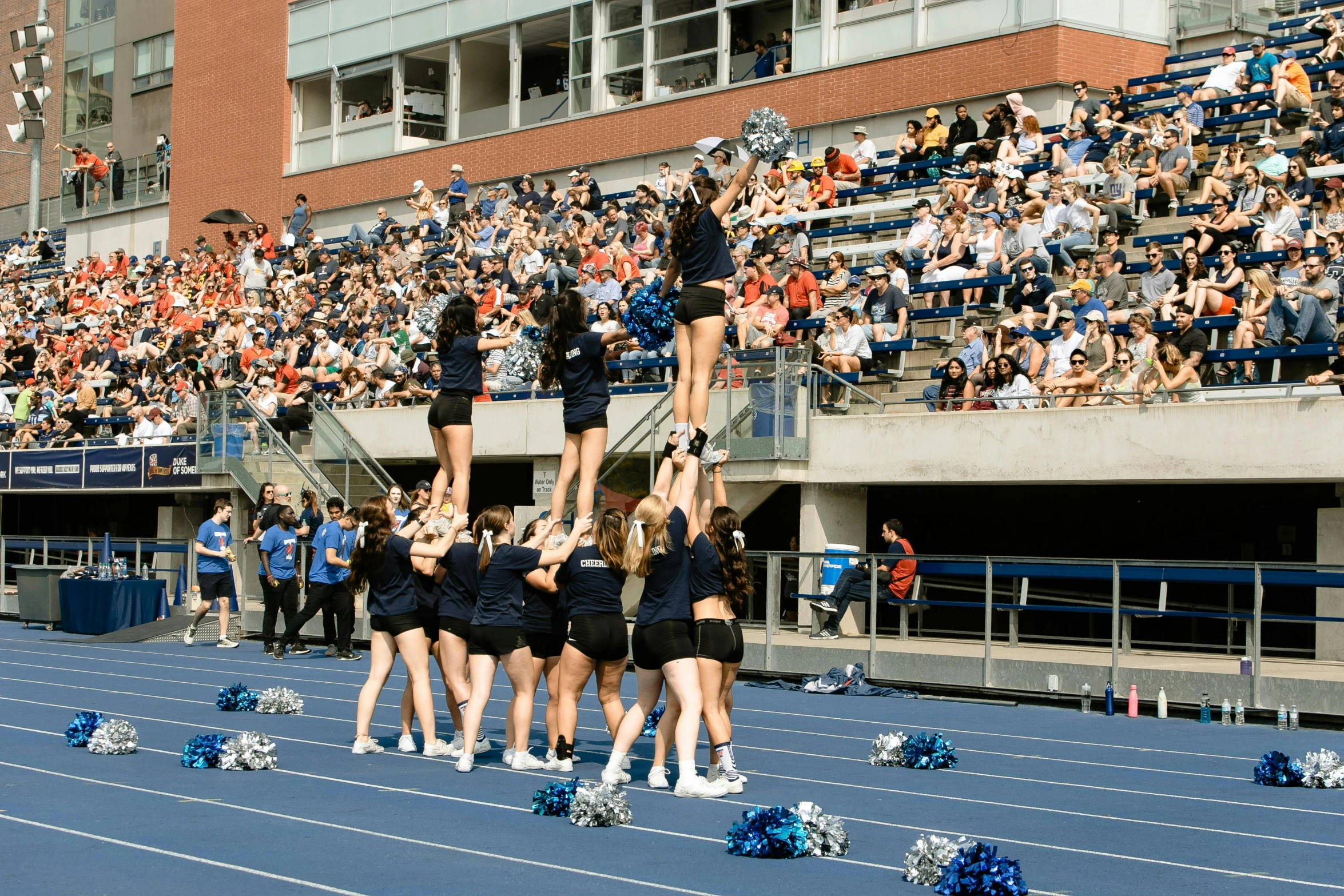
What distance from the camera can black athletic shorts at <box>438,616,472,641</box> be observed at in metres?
11.5

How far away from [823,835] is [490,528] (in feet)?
11.9

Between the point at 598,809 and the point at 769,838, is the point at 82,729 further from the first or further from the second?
the point at 769,838

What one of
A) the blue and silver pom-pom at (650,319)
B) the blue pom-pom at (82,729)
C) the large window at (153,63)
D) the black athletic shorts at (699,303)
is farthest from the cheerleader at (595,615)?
the large window at (153,63)

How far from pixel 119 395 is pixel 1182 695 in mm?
22194

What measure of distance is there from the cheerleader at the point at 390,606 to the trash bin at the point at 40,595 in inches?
550

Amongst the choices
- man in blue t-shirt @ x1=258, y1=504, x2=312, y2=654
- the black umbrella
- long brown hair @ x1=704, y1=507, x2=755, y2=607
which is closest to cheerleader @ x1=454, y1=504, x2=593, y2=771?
long brown hair @ x1=704, y1=507, x2=755, y2=607

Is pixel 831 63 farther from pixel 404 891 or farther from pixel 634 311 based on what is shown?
pixel 404 891

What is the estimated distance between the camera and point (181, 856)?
8.02m

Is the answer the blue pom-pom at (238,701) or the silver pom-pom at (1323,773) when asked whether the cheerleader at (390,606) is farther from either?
the silver pom-pom at (1323,773)

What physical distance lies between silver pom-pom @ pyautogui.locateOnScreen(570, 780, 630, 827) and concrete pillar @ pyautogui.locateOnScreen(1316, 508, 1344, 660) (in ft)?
28.3

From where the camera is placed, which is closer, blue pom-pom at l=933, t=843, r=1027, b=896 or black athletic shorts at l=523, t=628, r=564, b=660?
blue pom-pom at l=933, t=843, r=1027, b=896

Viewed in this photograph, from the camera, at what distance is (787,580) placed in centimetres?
1822

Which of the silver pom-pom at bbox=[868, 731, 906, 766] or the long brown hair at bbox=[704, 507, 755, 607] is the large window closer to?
the silver pom-pom at bbox=[868, 731, 906, 766]

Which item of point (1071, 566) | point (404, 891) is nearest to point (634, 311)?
point (1071, 566)
